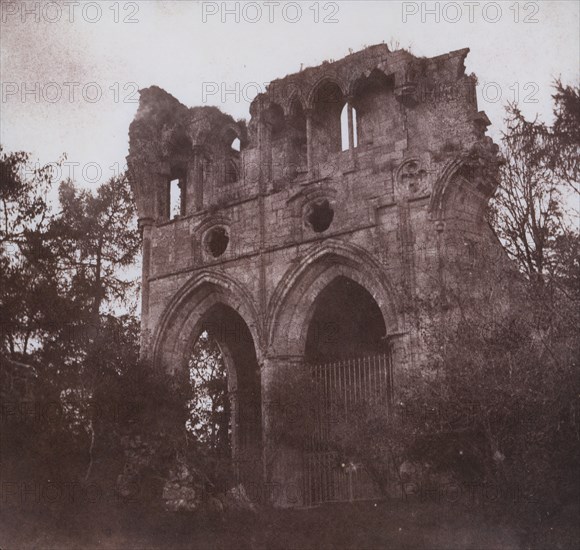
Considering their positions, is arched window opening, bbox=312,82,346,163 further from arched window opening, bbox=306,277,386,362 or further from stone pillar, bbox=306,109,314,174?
arched window opening, bbox=306,277,386,362

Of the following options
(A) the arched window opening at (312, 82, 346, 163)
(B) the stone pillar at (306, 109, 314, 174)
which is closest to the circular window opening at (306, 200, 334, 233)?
(B) the stone pillar at (306, 109, 314, 174)

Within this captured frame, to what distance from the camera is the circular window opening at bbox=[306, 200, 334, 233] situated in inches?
660

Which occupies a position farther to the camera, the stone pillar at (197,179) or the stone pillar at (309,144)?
the stone pillar at (197,179)

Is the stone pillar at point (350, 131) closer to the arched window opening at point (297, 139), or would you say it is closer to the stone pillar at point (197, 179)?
the arched window opening at point (297, 139)

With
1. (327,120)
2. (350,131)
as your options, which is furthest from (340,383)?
(327,120)

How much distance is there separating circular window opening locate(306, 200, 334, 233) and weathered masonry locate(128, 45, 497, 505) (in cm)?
3

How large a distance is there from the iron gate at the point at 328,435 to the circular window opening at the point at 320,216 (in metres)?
2.75

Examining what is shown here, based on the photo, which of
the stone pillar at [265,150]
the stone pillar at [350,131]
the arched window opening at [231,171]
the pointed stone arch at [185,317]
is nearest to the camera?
the stone pillar at [350,131]

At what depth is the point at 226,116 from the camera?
19219 millimetres

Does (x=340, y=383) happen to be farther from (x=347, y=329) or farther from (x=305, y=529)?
(x=347, y=329)

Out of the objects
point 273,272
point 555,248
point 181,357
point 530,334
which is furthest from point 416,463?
point 181,357

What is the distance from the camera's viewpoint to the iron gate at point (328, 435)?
45.9ft

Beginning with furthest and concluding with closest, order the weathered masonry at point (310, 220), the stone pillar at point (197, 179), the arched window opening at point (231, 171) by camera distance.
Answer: the arched window opening at point (231, 171)
the stone pillar at point (197, 179)
the weathered masonry at point (310, 220)

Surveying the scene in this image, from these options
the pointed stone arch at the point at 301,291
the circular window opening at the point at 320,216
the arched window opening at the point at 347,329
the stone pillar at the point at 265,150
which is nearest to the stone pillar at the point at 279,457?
the pointed stone arch at the point at 301,291
